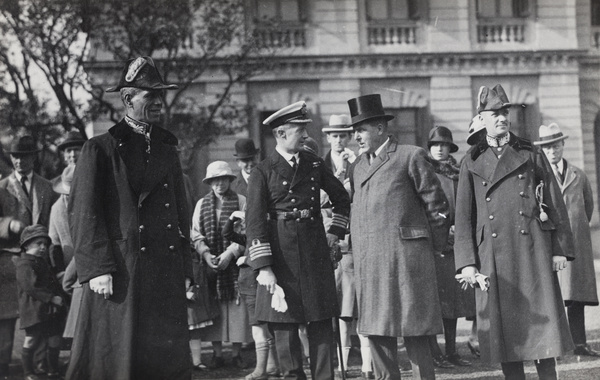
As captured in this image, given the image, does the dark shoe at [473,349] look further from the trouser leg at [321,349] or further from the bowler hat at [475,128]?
the trouser leg at [321,349]

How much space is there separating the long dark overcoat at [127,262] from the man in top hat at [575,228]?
456 cm

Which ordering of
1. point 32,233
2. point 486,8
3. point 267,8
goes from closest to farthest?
point 32,233 → point 267,8 → point 486,8

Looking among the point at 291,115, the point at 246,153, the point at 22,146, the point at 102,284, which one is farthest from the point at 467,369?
the point at 22,146

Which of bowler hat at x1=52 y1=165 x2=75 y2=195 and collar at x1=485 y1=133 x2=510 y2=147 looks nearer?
collar at x1=485 y1=133 x2=510 y2=147

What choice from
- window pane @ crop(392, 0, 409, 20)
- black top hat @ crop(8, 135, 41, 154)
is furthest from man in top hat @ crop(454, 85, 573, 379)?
window pane @ crop(392, 0, 409, 20)

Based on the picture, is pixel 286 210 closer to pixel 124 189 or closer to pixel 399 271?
pixel 399 271

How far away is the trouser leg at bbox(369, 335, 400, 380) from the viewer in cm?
604

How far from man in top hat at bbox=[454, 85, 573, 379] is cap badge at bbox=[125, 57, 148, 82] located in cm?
237

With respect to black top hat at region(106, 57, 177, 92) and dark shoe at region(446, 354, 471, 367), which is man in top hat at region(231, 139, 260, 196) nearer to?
dark shoe at region(446, 354, 471, 367)

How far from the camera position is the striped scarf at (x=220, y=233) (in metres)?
8.18

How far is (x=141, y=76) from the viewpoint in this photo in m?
5.08

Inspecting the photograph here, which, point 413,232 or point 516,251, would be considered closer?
point 516,251

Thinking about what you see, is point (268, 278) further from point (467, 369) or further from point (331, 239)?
point (467, 369)

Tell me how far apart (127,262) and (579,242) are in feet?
17.8
